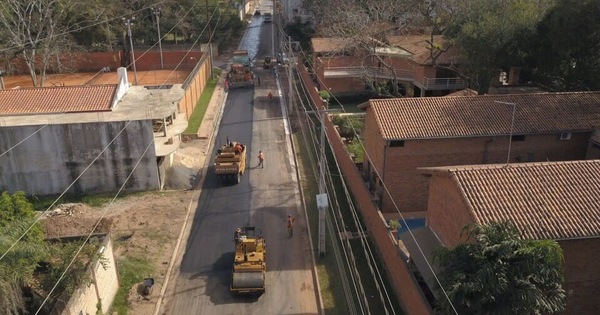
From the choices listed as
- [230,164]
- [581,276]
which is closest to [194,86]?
[230,164]

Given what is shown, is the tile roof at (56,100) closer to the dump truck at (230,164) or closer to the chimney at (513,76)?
the dump truck at (230,164)

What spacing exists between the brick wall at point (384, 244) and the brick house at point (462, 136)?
3.18 feet

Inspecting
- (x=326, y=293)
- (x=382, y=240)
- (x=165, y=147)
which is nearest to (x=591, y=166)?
(x=382, y=240)

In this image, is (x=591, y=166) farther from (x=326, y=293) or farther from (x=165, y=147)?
(x=165, y=147)

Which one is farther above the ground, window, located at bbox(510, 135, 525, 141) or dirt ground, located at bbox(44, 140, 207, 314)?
window, located at bbox(510, 135, 525, 141)

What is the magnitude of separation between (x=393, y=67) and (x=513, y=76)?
11012 millimetres

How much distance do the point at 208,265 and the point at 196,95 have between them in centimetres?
2694

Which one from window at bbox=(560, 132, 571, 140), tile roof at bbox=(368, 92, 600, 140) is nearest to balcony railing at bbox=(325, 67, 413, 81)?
tile roof at bbox=(368, 92, 600, 140)

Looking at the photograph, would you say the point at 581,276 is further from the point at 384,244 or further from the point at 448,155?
the point at 448,155

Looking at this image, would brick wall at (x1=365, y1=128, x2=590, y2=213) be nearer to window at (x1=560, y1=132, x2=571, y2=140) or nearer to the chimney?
window at (x1=560, y1=132, x2=571, y2=140)

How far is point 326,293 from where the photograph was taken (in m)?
19.0

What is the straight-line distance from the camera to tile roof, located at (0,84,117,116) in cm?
2812

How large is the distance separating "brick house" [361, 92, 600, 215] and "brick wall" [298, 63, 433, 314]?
969 millimetres

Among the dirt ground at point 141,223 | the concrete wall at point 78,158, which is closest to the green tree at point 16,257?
the dirt ground at point 141,223
